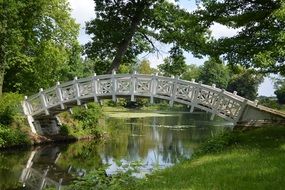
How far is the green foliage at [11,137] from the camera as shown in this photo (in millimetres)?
23625

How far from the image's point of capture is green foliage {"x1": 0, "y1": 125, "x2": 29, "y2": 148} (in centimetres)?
2362

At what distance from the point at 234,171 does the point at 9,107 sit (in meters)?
17.7

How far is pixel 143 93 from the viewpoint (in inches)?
989

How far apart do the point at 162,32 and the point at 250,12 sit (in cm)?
1309

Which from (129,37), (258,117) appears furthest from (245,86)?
(258,117)

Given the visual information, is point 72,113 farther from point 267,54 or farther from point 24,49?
point 267,54

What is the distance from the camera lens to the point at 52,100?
2703 centimetres

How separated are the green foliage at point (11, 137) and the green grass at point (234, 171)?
11599 millimetres

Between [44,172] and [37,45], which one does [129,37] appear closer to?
[37,45]

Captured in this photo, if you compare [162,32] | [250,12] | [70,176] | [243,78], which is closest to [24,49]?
[162,32]

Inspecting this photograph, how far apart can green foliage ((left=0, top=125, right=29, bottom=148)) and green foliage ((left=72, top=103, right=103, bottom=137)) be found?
5.97 m

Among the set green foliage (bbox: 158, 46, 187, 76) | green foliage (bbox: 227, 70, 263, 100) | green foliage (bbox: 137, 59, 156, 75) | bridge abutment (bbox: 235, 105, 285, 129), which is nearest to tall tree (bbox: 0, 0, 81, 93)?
green foliage (bbox: 158, 46, 187, 76)

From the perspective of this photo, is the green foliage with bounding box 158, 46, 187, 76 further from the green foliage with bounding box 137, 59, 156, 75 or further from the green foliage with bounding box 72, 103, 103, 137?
the green foliage with bounding box 137, 59, 156, 75

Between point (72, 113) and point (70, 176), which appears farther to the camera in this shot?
point (72, 113)
